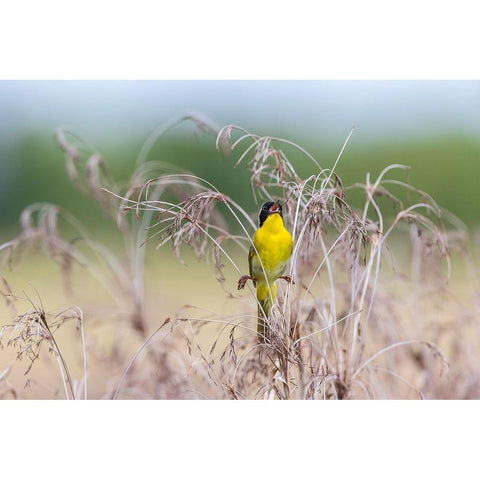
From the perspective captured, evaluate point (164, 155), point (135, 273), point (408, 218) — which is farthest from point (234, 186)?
point (408, 218)

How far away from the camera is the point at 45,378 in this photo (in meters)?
2.72

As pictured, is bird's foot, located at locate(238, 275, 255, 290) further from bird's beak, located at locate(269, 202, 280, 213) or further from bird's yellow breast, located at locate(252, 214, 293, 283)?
bird's beak, located at locate(269, 202, 280, 213)

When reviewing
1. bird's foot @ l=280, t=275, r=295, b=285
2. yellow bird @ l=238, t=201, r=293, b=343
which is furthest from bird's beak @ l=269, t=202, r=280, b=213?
bird's foot @ l=280, t=275, r=295, b=285

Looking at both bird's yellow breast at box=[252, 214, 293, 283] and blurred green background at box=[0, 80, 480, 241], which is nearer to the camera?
bird's yellow breast at box=[252, 214, 293, 283]

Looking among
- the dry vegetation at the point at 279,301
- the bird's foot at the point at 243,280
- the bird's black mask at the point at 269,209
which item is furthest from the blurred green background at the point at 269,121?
the bird's foot at the point at 243,280

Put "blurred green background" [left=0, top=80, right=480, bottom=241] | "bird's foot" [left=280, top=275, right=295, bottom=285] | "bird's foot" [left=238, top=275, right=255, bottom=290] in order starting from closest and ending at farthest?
"bird's foot" [left=280, top=275, right=295, bottom=285] < "bird's foot" [left=238, top=275, right=255, bottom=290] < "blurred green background" [left=0, top=80, right=480, bottom=241]

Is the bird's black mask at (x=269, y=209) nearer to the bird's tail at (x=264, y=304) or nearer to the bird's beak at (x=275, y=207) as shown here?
the bird's beak at (x=275, y=207)

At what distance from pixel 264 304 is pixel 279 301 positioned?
103 mm

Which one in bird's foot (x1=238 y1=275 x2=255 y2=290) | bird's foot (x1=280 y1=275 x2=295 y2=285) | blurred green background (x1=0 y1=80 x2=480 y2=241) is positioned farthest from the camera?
blurred green background (x1=0 y1=80 x2=480 y2=241)

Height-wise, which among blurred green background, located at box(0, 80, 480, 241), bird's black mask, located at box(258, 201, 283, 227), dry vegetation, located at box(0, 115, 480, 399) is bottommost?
dry vegetation, located at box(0, 115, 480, 399)

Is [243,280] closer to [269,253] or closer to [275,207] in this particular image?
[269,253]

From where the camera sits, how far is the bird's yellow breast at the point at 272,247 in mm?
2486

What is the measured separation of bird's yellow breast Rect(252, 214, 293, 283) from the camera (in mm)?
2486
